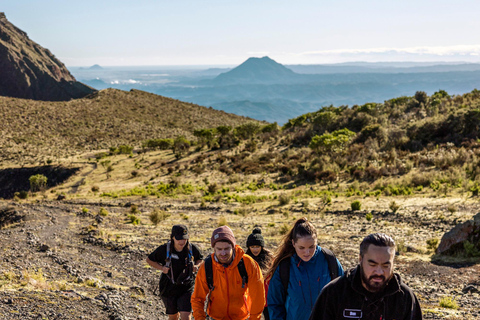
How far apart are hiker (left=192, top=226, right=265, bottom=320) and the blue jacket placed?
0.28 metres

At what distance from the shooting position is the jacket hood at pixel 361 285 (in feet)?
7.95

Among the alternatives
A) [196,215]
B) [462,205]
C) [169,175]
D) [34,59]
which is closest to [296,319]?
[462,205]

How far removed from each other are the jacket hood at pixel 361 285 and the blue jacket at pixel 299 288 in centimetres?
90

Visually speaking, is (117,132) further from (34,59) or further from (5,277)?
(34,59)

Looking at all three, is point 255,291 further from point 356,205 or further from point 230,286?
point 356,205

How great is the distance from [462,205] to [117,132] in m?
46.3

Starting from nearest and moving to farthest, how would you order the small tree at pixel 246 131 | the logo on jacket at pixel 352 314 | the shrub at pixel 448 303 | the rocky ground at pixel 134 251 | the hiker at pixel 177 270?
the logo on jacket at pixel 352 314 → the hiker at pixel 177 270 → the rocky ground at pixel 134 251 → the shrub at pixel 448 303 → the small tree at pixel 246 131

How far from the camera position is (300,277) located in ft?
11.0

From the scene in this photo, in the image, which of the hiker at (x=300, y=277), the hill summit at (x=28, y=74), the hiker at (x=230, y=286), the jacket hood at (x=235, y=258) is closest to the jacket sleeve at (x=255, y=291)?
the hiker at (x=230, y=286)

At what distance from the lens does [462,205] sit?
13.8m

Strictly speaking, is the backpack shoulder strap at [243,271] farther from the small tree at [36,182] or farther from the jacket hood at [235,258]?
the small tree at [36,182]

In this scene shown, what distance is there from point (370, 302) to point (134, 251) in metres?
10.1

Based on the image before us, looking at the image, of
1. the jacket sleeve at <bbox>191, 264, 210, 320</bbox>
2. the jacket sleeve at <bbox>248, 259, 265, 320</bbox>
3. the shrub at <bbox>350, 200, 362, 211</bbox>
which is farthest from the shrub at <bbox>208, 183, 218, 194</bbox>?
the jacket sleeve at <bbox>248, 259, 265, 320</bbox>

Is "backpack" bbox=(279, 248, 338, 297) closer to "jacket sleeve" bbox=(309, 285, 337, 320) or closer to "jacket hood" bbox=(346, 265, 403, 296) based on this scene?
"jacket sleeve" bbox=(309, 285, 337, 320)
